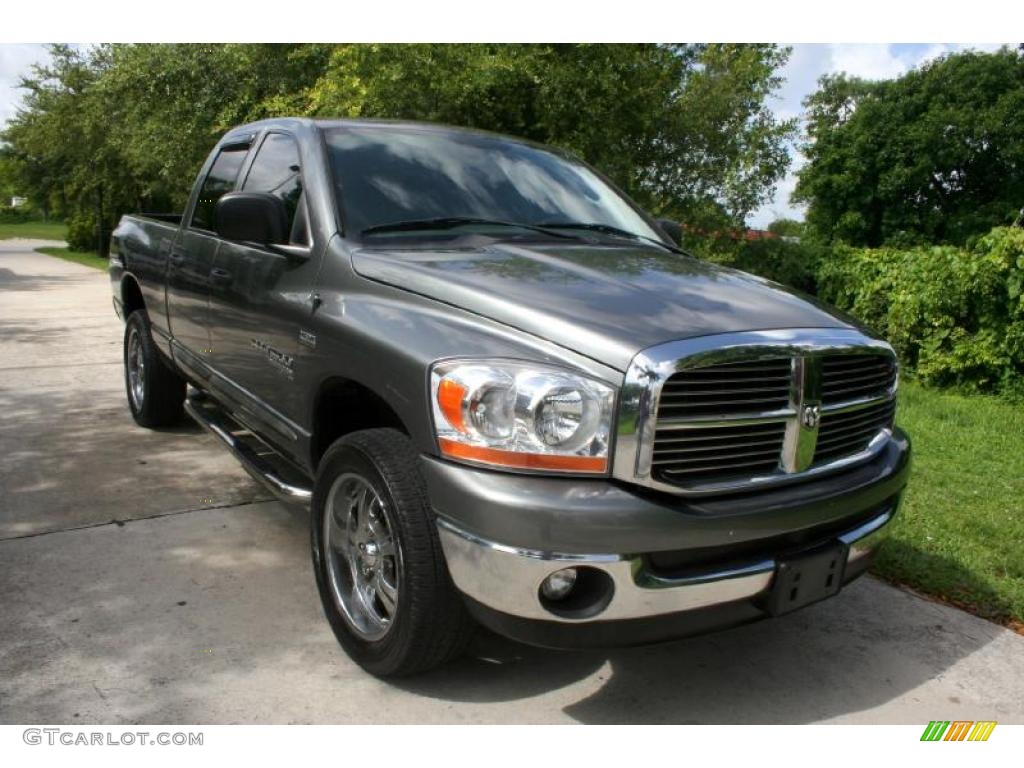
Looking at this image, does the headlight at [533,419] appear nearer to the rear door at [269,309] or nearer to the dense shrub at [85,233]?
the rear door at [269,309]

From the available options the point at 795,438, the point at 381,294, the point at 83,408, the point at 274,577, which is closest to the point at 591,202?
the point at 381,294

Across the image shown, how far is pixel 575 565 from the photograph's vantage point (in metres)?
2.48

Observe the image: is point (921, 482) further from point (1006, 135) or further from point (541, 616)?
point (1006, 135)

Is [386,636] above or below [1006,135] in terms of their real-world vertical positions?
below

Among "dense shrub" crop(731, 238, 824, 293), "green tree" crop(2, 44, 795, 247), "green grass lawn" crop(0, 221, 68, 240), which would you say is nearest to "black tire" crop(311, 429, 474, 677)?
"green tree" crop(2, 44, 795, 247)

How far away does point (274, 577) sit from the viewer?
393 cm

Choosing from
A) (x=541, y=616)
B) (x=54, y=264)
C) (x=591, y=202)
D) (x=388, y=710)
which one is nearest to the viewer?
(x=541, y=616)

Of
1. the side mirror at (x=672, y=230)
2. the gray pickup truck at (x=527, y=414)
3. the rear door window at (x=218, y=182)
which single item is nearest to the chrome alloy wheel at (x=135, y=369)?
the rear door window at (x=218, y=182)

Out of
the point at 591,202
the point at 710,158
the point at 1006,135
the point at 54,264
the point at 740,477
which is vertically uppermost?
the point at 1006,135

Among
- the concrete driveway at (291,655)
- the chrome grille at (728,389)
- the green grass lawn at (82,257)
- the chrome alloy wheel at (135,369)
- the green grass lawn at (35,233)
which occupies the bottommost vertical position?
the green grass lawn at (35,233)

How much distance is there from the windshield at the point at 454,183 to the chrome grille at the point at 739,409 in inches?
57.4

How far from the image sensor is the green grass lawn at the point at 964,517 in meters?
4.06

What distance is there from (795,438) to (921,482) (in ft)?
10.5

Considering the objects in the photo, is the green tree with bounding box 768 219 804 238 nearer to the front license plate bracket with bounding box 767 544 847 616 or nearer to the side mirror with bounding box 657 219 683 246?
the side mirror with bounding box 657 219 683 246
